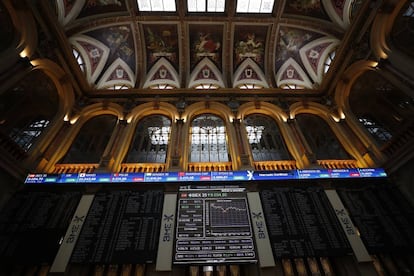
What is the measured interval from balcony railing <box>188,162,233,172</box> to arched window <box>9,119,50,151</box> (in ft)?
22.5

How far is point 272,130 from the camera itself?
1189cm

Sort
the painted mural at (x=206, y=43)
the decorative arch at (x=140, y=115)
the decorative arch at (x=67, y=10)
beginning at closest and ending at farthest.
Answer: the decorative arch at (x=140, y=115) → the decorative arch at (x=67, y=10) → the painted mural at (x=206, y=43)

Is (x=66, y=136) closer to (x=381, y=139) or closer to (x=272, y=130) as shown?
(x=272, y=130)

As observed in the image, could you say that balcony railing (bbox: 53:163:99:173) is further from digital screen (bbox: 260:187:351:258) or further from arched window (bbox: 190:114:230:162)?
digital screen (bbox: 260:187:351:258)

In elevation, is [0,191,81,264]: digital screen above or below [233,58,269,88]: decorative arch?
below

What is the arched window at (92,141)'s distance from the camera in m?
10.1

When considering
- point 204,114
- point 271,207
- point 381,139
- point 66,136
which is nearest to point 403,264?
point 271,207

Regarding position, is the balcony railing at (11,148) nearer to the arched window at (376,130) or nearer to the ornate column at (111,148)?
the ornate column at (111,148)

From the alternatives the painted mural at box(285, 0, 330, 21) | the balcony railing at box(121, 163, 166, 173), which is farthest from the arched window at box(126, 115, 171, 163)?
the painted mural at box(285, 0, 330, 21)

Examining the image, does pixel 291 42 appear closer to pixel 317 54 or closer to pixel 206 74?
pixel 317 54

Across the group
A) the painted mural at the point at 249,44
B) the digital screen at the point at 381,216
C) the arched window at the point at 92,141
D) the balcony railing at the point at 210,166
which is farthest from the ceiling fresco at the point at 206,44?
the digital screen at the point at 381,216

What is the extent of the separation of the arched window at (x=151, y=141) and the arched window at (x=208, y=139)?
1383 mm

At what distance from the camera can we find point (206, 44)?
14.3m

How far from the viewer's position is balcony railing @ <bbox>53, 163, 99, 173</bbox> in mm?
9365
